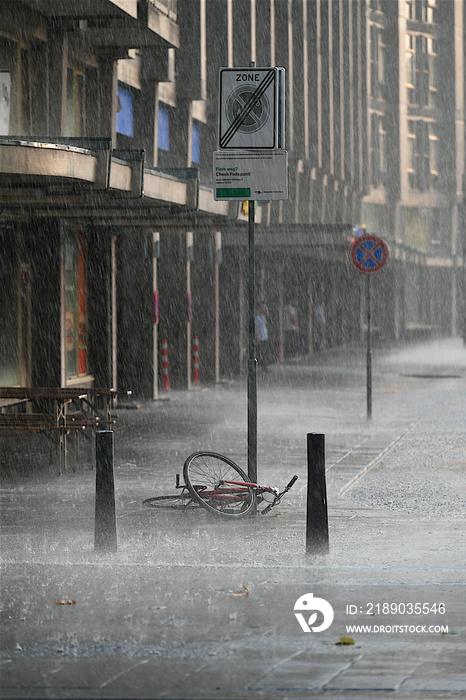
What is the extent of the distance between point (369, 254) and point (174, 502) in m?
9.35

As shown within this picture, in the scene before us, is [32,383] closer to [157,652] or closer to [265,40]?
[157,652]

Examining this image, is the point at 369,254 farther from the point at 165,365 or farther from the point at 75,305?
the point at 165,365

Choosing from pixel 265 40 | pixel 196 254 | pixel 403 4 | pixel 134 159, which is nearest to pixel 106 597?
pixel 134 159

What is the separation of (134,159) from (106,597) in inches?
374

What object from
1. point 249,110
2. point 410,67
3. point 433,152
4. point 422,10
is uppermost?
point 422,10

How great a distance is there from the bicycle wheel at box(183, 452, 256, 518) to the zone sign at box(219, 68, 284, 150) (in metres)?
2.55

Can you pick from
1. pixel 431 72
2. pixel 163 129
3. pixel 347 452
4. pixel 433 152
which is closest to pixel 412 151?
pixel 433 152

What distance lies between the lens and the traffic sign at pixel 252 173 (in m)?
10.2

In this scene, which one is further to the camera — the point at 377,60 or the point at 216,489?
the point at 377,60

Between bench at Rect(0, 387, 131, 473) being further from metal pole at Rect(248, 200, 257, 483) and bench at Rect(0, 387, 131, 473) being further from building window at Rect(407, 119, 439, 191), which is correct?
building window at Rect(407, 119, 439, 191)

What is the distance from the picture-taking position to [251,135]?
10.1 meters

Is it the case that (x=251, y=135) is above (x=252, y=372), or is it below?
above
